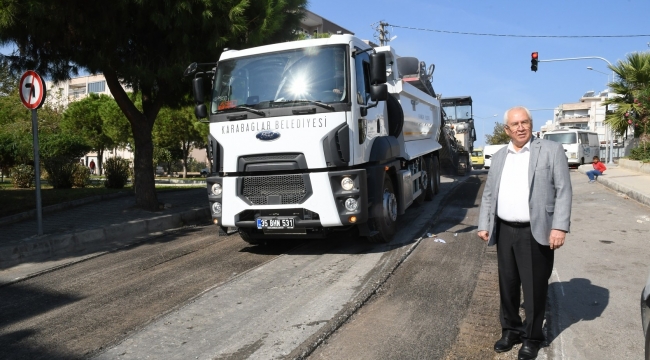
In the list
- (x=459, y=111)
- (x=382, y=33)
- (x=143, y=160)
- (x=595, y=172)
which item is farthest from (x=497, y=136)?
(x=143, y=160)

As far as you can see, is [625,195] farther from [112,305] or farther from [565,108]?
[565,108]

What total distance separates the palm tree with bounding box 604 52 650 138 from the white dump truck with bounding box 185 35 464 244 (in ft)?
56.9

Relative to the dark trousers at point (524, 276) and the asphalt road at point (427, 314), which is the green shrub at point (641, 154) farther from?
the dark trousers at point (524, 276)

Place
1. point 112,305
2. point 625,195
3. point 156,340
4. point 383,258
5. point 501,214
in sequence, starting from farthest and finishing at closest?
1. point 625,195
2. point 383,258
3. point 112,305
4. point 156,340
5. point 501,214

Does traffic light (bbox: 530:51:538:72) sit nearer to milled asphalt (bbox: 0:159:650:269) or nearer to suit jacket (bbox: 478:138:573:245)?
milled asphalt (bbox: 0:159:650:269)

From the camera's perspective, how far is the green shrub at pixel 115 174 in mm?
16375

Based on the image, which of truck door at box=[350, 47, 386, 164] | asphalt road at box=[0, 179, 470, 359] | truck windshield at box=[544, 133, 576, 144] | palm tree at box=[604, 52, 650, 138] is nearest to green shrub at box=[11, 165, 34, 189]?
asphalt road at box=[0, 179, 470, 359]

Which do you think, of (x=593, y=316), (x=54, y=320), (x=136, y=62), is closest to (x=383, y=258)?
(x=593, y=316)

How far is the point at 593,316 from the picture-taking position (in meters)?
4.85

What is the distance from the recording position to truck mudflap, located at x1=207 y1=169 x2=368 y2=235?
7.25 m

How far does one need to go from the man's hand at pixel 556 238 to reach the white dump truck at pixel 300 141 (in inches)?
140

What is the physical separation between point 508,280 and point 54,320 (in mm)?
4131

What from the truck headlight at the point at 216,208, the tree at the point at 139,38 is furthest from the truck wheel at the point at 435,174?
the truck headlight at the point at 216,208

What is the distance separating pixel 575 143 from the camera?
91.3ft
